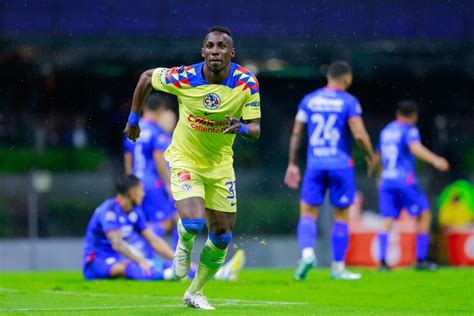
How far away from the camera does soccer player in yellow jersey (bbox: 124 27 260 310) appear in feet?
27.6

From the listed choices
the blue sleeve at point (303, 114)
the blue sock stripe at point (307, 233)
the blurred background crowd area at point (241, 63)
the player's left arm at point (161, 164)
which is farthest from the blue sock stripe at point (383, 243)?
the blurred background crowd area at point (241, 63)

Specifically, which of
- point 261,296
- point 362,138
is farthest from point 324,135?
point 261,296

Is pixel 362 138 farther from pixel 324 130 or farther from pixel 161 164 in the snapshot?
pixel 161 164

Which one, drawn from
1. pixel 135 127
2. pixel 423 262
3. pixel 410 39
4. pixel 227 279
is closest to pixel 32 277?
pixel 227 279

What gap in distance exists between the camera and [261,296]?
9.96 metres

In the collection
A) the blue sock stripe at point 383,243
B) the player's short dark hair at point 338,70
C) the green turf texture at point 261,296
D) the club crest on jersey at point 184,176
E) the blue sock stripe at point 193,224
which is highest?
the player's short dark hair at point 338,70

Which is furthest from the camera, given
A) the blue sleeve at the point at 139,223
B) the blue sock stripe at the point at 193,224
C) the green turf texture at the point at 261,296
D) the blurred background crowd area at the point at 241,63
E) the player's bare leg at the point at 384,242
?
the blurred background crowd area at the point at 241,63

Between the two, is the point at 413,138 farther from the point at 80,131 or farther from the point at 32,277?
the point at 80,131

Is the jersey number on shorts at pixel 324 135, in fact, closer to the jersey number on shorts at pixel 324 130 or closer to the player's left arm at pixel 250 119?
the jersey number on shorts at pixel 324 130

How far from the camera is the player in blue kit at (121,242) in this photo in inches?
489

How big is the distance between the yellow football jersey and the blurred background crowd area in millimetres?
10107

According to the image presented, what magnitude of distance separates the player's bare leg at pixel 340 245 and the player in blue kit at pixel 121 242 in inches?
71.5

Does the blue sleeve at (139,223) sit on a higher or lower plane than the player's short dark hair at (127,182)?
lower

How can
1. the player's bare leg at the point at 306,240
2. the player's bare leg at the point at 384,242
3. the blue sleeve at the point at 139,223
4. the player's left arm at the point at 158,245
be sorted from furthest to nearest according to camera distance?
the player's bare leg at the point at 384,242
the blue sleeve at the point at 139,223
the player's left arm at the point at 158,245
the player's bare leg at the point at 306,240
